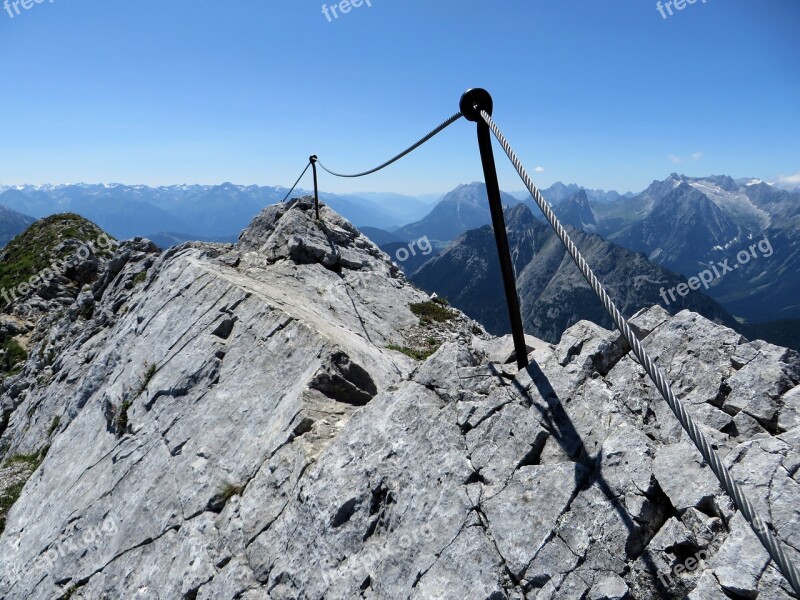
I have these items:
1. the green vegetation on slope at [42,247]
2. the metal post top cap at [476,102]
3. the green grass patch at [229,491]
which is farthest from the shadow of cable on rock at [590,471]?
the green vegetation on slope at [42,247]

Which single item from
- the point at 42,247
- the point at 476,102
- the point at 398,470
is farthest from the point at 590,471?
the point at 42,247

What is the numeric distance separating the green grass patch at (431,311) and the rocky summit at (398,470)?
18.1ft

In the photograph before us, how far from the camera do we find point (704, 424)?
31.6ft

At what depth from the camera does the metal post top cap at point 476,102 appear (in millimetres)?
9641

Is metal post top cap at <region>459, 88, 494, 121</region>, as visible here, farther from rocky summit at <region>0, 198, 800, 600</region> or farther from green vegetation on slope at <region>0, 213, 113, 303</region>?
green vegetation on slope at <region>0, 213, 113, 303</region>

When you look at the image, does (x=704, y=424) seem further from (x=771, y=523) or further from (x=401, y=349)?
(x=401, y=349)

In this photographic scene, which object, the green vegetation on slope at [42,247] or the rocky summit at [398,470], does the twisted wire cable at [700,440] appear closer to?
the rocky summit at [398,470]

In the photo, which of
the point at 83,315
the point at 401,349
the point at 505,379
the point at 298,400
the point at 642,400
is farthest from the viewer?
the point at 83,315

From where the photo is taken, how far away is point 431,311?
26672 mm

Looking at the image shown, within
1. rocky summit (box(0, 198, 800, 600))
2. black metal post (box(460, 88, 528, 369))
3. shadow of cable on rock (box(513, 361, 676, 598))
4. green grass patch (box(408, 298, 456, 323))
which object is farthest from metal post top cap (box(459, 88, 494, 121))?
green grass patch (box(408, 298, 456, 323))

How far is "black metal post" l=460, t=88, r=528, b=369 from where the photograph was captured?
9.67 metres

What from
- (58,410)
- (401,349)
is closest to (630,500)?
(401,349)

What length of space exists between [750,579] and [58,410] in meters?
30.8

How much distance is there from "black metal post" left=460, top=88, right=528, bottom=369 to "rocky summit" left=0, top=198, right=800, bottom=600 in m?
1.35
